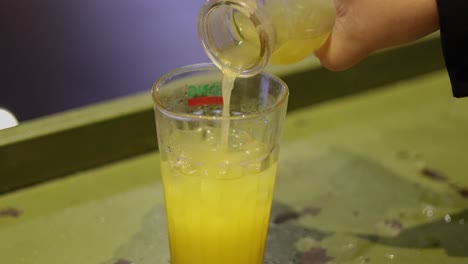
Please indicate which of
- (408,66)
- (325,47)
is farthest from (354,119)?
(325,47)

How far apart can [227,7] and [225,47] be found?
0.04 m

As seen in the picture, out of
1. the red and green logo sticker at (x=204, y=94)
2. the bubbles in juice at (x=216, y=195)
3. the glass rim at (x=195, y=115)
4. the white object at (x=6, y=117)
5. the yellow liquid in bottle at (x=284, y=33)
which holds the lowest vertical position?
the white object at (x=6, y=117)

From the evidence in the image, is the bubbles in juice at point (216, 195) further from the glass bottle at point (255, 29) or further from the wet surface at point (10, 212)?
the wet surface at point (10, 212)

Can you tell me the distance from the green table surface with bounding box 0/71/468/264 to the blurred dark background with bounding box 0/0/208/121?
0.99 ft

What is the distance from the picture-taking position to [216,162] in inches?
22.8

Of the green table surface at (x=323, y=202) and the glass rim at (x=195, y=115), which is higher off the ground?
the glass rim at (x=195, y=115)

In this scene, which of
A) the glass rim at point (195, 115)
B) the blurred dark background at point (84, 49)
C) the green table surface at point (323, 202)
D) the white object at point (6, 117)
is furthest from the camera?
the blurred dark background at point (84, 49)

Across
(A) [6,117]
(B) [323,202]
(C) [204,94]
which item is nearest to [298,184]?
(B) [323,202]

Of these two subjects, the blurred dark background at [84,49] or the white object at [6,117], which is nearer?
the white object at [6,117]

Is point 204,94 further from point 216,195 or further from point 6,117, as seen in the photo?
point 6,117

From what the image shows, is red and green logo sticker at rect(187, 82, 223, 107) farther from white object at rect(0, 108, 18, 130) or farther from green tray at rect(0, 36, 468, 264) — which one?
white object at rect(0, 108, 18, 130)

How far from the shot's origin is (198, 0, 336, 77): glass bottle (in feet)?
1.85

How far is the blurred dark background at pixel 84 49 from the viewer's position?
1.13 meters

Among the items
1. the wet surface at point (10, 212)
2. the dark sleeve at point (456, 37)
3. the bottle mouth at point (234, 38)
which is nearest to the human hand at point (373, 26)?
→ the dark sleeve at point (456, 37)
